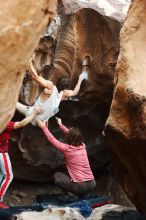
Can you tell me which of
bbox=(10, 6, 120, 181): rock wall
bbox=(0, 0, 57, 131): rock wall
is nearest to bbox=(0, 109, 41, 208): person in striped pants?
bbox=(10, 6, 120, 181): rock wall

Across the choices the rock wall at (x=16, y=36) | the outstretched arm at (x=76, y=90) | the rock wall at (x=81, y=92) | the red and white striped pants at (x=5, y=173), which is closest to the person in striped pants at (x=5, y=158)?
the red and white striped pants at (x=5, y=173)

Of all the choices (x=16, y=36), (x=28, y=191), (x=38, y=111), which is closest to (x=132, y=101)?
(x=16, y=36)

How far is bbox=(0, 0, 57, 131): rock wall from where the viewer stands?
10.2 feet

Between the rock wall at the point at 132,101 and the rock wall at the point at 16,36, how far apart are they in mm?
1704

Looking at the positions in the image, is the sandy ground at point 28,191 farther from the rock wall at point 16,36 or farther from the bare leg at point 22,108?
the rock wall at point 16,36

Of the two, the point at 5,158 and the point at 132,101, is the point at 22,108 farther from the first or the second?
the point at 132,101

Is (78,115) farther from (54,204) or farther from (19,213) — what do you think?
(19,213)

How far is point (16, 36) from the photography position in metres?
3.14

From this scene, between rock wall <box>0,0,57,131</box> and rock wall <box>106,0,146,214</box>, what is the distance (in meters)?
1.70

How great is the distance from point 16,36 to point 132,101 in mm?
1911

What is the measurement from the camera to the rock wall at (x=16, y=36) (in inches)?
122

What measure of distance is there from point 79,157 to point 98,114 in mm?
2724

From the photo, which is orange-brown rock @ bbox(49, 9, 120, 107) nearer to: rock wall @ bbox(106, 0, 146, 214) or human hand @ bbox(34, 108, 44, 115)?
human hand @ bbox(34, 108, 44, 115)

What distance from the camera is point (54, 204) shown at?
7.26 meters
